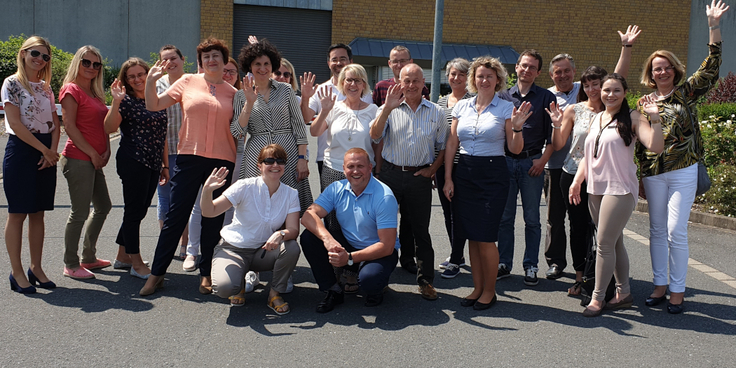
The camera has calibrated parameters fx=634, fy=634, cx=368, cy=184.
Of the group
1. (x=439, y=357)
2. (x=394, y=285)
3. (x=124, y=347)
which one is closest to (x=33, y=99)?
(x=124, y=347)

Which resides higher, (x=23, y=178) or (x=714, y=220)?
(x=23, y=178)

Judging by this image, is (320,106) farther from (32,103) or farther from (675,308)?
(675,308)

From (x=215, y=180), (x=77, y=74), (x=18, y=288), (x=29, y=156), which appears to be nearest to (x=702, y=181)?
(x=215, y=180)

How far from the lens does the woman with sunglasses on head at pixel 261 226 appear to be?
4.80 metres

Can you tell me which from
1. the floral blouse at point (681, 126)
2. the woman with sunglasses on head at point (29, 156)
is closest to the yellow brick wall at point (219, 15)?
the woman with sunglasses on head at point (29, 156)

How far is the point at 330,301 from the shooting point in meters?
4.81

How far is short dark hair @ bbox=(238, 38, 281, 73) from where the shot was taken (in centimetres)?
526

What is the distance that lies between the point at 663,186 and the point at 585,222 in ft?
2.37

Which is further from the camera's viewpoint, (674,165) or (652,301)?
(652,301)

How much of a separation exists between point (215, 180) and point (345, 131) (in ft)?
3.98

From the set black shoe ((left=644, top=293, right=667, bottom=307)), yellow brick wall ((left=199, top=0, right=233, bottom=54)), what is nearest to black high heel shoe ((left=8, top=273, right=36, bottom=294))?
black shoe ((left=644, top=293, right=667, bottom=307))

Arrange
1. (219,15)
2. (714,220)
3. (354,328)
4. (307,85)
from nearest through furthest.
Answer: (354,328) → (307,85) → (714,220) → (219,15)

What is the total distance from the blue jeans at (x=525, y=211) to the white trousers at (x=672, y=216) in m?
0.95

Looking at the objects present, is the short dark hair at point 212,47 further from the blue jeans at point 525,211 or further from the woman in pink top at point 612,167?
the woman in pink top at point 612,167
